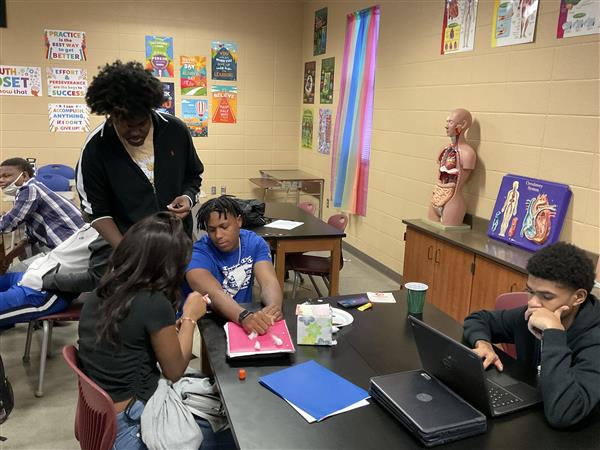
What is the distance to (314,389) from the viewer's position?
1.32 m

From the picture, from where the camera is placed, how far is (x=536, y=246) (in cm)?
287

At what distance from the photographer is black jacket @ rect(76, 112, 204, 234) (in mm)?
2123

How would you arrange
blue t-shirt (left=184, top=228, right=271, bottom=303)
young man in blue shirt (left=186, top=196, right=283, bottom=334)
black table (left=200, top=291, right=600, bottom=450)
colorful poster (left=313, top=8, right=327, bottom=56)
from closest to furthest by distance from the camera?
black table (left=200, top=291, right=600, bottom=450) < young man in blue shirt (left=186, top=196, right=283, bottom=334) < blue t-shirt (left=184, top=228, right=271, bottom=303) < colorful poster (left=313, top=8, right=327, bottom=56)

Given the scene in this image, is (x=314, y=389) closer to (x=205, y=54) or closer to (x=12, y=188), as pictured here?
(x=12, y=188)

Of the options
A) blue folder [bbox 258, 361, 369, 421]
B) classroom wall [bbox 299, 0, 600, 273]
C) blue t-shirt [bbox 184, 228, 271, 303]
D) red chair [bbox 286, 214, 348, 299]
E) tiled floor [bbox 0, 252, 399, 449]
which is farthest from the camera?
red chair [bbox 286, 214, 348, 299]

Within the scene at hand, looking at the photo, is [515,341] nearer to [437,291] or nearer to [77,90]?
[437,291]

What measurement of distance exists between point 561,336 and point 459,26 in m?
2.97

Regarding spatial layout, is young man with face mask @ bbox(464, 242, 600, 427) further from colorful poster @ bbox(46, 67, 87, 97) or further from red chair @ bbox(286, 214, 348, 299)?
colorful poster @ bbox(46, 67, 87, 97)

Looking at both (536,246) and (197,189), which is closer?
(197,189)

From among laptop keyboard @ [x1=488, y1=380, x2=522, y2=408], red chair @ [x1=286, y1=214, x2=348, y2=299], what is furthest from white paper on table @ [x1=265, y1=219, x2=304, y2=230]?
laptop keyboard @ [x1=488, y1=380, x2=522, y2=408]

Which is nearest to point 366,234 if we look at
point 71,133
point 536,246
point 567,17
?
point 536,246

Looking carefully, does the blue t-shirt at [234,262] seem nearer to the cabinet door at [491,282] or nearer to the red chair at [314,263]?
the cabinet door at [491,282]

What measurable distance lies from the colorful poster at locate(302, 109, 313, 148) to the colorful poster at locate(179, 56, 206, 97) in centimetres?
136

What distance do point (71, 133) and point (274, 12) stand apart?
294 cm
